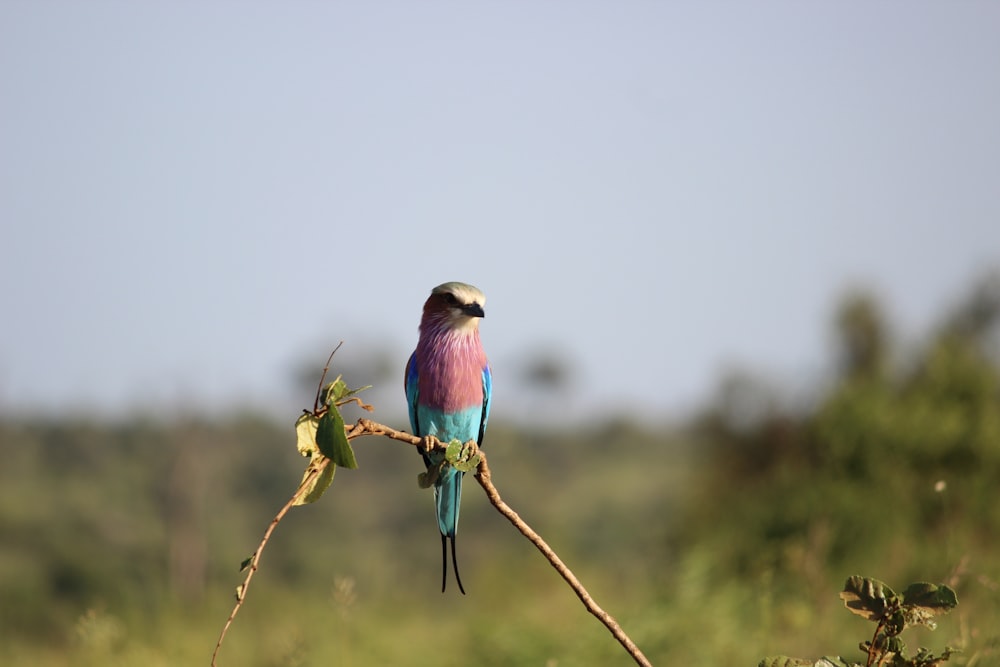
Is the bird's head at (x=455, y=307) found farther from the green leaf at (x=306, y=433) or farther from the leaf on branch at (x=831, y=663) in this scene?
the leaf on branch at (x=831, y=663)

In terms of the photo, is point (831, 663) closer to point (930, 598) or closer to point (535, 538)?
point (930, 598)

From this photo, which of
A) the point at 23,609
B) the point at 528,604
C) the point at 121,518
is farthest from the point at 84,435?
the point at 528,604

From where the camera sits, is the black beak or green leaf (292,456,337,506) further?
the black beak

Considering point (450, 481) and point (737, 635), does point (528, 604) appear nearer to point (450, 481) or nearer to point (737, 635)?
point (737, 635)

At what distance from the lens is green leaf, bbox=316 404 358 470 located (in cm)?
195

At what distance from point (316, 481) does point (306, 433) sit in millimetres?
96

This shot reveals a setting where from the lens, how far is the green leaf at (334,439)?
195cm

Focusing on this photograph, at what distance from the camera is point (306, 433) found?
2.06 metres

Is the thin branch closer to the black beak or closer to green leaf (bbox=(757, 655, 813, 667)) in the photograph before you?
the black beak

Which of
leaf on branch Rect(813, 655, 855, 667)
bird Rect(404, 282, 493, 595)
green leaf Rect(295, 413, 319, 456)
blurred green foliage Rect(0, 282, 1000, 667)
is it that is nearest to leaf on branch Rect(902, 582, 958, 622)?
leaf on branch Rect(813, 655, 855, 667)

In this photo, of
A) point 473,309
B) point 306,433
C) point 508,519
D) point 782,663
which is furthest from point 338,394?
point 782,663

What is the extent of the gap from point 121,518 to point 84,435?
8934 millimetres

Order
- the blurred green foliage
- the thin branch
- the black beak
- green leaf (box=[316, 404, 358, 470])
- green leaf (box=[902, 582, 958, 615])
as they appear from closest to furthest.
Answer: the thin branch
green leaf (box=[316, 404, 358, 470])
green leaf (box=[902, 582, 958, 615])
the black beak
the blurred green foliage

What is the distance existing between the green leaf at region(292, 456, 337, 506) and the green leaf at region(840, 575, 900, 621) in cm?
101
